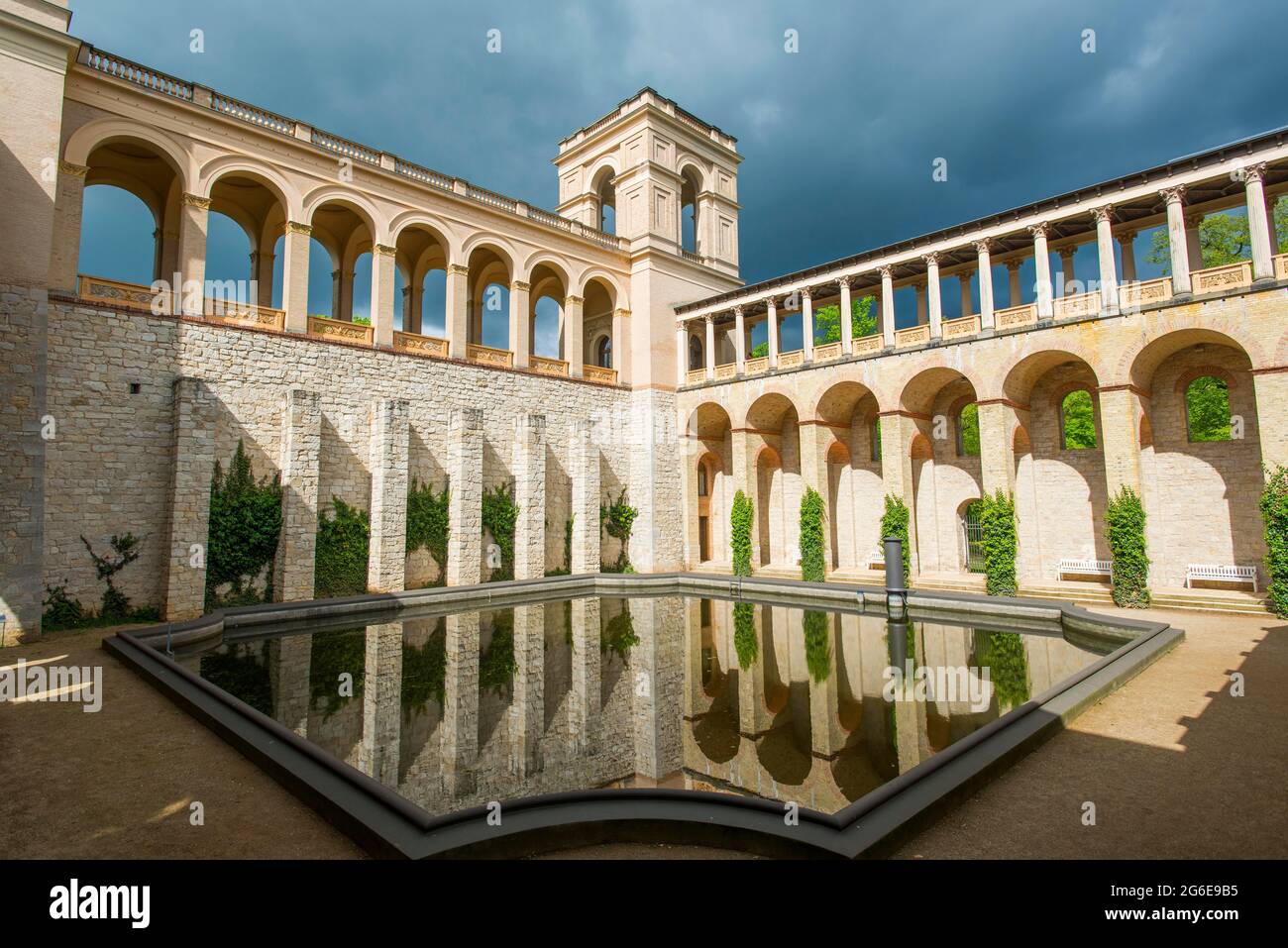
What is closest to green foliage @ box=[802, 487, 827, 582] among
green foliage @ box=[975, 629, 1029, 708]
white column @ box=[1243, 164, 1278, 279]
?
green foliage @ box=[975, 629, 1029, 708]

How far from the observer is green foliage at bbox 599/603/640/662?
40.7 ft

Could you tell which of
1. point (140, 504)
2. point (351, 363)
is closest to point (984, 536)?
point (351, 363)

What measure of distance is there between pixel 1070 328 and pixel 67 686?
78.9ft

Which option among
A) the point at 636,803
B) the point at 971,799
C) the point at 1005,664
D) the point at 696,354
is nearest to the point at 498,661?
the point at 636,803

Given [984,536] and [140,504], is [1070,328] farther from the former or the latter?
[140,504]

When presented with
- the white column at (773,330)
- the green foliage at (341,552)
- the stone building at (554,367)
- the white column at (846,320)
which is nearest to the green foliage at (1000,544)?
the stone building at (554,367)

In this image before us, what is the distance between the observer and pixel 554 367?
25.9 m

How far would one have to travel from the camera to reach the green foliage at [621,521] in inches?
1045

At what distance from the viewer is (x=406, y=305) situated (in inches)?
1056

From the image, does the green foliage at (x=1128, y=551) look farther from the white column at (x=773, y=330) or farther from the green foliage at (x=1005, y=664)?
the white column at (x=773, y=330)

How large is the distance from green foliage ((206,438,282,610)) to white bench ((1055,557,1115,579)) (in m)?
23.8

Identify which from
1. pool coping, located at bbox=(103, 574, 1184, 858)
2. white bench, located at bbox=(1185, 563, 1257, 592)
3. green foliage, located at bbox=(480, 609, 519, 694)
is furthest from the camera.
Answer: white bench, located at bbox=(1185, 563, 1257, 592)

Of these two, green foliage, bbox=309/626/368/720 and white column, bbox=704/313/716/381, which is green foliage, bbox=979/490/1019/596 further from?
green foliage, bbox=309/626/368/720

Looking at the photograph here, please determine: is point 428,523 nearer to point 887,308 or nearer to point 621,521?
point 621,521
